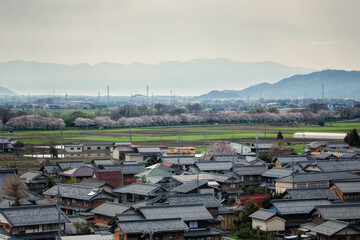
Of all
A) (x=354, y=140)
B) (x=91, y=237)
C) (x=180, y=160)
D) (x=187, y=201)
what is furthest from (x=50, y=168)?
(x=354, y=140)

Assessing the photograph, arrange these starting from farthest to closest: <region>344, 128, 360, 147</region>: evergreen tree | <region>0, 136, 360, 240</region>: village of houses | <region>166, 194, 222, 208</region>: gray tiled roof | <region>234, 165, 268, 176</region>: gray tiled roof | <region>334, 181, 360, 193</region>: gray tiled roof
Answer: <region>344, 128, 360, 147</region>: evergreen tree
<region>234, 165, 268, 176</region>: gray tiled roof
<region>334, 181, 360, 193</region>: gray tiled roof
<region>166, 194, 222, 208</region>: gray tiled roof
<region>0, 136, 360, 240</region>: village of houses

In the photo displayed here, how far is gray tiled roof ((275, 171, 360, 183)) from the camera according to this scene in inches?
1061

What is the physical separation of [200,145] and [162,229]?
1397 inches

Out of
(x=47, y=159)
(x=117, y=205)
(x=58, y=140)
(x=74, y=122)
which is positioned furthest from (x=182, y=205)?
(x=74, y=122)

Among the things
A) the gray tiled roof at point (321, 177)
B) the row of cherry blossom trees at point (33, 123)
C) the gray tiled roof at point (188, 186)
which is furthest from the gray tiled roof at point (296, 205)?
the row of cherry blossom trees at point (33, 123)

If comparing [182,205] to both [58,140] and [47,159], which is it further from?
[58,140]

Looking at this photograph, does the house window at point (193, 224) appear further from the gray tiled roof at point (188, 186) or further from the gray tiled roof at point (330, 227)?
the gray tiled roof at point (188, 186)

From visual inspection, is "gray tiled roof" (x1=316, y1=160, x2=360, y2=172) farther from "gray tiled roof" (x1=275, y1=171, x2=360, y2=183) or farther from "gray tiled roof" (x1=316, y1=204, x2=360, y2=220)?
"gray tiled roof" (x1=316, y1=204, x2=360, y2=220)

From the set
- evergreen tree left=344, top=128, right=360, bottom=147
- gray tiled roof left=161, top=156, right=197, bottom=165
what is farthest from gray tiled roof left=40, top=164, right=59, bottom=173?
evergreen tree left=344, top=128, right=360, bottom=147

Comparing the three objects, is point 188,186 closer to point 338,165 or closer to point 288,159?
point 338,165

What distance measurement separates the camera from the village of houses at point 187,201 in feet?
58.3

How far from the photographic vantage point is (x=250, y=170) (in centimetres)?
3075

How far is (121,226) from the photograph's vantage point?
54.1 feet

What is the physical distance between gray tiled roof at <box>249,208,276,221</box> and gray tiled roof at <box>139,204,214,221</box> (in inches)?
89.2
